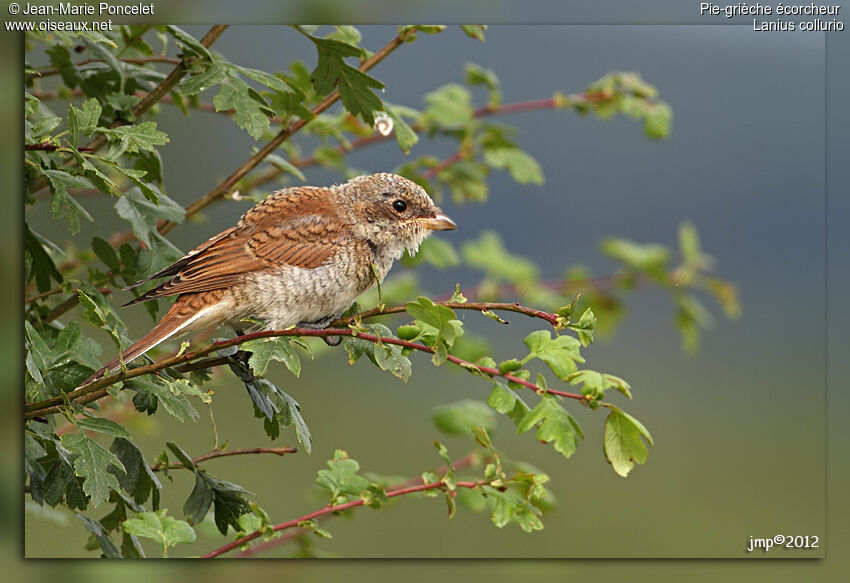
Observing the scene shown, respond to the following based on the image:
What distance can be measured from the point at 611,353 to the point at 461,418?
24.3ft

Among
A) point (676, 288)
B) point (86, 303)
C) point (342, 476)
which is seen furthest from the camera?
point (676, 288)

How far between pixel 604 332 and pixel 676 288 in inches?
13.8

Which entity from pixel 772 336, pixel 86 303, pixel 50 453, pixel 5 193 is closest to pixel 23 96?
pixel 5 193

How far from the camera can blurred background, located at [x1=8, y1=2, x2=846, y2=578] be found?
14.0ft

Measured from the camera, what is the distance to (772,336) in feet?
37.9

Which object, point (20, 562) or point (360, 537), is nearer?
point (20, 562)

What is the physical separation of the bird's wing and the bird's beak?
27 centimetres

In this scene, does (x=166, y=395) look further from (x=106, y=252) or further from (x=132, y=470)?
(x=106, y=252)

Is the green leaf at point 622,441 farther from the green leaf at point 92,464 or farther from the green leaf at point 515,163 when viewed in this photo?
the green leaf at point 515,163

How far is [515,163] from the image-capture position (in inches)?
141

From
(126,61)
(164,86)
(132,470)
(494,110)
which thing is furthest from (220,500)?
(494,110)

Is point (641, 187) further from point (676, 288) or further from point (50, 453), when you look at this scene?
point (50, 453)

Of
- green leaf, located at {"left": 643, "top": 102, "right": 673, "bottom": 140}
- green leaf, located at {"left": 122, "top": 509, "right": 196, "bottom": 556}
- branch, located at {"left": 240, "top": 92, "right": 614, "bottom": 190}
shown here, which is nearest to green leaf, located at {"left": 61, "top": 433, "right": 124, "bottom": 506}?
green leaf, located at {"left": 122, "top": 509, "right": 196, "bottom": 556}

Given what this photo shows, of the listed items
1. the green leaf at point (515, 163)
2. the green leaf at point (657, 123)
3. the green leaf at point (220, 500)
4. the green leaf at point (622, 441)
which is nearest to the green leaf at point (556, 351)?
the green leaf at point (622, 441)
